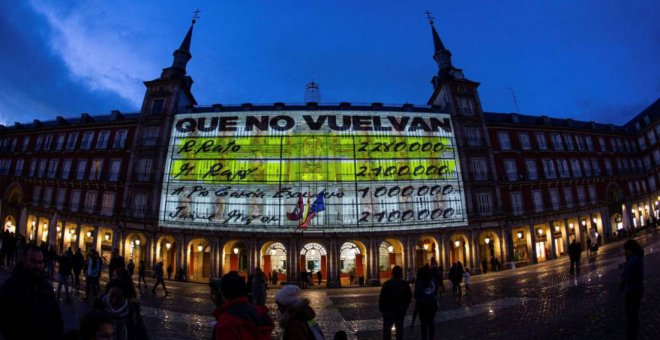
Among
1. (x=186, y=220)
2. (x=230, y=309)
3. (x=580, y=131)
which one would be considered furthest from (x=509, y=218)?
(x=230, y=309)

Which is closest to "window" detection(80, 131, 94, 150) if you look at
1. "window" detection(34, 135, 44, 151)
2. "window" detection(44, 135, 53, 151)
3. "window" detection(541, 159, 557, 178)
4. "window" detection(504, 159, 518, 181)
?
"window" detection(44, 135, 53, 151)

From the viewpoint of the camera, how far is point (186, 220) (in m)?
28.5

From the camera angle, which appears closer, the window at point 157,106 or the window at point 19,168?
the window at point 157,106

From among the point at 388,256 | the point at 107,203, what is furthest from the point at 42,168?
the point at 388,256

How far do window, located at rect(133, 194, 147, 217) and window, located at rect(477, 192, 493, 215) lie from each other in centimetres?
2951

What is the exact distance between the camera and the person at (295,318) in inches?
126

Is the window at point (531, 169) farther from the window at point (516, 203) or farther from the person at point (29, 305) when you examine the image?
the person at point (29, 305)

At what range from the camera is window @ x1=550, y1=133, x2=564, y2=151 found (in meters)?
36.0

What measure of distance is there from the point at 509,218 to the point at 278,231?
2088 cm

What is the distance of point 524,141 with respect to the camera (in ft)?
114

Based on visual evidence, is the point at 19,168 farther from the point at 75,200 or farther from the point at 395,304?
the point at 395,304

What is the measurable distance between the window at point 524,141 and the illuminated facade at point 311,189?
5.5 inches

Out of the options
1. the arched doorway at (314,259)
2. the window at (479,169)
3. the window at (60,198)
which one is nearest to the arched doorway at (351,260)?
the arched doorway at (314,259)

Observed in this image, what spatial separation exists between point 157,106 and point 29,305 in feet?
111
